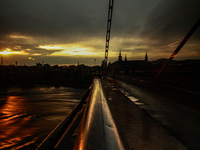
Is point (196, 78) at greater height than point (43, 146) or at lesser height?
greater

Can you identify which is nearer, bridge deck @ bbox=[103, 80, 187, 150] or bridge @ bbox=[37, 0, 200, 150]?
bridge @ bbox=[37, 0, 200, 150]

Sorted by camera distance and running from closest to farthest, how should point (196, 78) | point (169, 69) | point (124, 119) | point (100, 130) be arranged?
point (100, 130) < point (124, 119) < point (196, 78) < point (169, 69)

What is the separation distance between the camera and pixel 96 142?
0.55m

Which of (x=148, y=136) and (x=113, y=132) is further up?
(x=113, y=132)

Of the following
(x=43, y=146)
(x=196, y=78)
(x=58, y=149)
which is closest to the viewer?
(x=43, y=146)

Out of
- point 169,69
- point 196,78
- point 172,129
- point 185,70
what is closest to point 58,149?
point 172,129

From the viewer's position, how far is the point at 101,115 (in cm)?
88

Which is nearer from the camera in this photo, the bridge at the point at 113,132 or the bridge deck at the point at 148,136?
the bridge at the point at 113,132

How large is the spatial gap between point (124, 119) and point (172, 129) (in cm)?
105

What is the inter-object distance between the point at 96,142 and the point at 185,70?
10675 millimetres

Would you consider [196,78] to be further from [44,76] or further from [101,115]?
[44,76]

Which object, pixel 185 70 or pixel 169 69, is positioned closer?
pixel 185 70

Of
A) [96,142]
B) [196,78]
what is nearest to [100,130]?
[96,142]

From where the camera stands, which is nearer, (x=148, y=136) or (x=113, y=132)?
(x=113, y=132)
